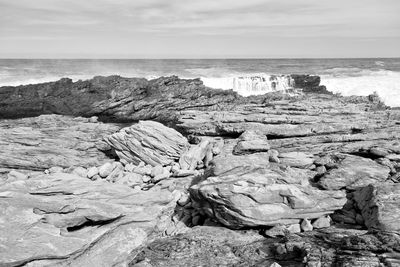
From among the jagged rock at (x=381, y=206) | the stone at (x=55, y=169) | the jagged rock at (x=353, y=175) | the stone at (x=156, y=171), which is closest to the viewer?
the jagged rock at (x=381, y=206)

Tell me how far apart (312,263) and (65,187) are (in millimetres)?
8350

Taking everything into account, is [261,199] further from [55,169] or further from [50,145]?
[50,145]

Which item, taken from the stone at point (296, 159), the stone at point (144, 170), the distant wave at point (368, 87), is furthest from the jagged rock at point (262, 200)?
the distant wave at point (368, 87)

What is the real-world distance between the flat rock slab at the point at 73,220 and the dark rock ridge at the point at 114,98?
1217 centimetres

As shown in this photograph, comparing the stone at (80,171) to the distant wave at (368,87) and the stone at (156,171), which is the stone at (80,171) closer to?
the stone at (156,171)

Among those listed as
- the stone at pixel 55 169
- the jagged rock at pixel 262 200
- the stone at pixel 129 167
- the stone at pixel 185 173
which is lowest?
the stone at pixel 55 169

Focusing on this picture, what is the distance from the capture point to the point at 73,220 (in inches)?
424

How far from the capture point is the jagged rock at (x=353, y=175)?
11.6m

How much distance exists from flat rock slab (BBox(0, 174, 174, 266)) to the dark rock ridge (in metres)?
12.2

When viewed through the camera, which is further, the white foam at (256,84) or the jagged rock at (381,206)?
the white foam at (256,84)

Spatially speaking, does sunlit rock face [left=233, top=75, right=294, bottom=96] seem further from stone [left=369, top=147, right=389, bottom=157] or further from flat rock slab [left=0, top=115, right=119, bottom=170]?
stone [left=369, top=147, right=389, bottom=157]

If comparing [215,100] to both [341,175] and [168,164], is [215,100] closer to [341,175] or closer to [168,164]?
[168,164]

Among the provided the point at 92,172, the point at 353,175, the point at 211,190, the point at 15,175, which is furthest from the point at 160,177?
the point at 353,175

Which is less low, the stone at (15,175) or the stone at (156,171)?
the stone at (156,171)
